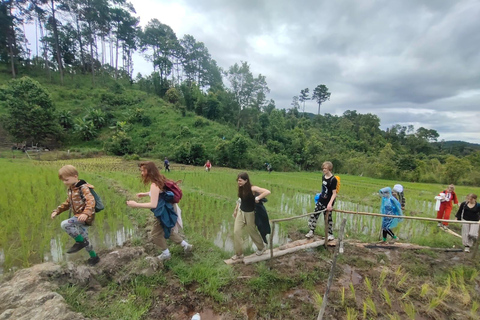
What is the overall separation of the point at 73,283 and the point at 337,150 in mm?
31587

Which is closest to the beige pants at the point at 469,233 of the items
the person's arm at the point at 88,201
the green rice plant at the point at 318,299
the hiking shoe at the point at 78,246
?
the green rice plant at the point at 318,299

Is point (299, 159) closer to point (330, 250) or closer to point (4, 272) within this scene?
point (330, 250)

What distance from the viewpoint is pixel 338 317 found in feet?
8.51

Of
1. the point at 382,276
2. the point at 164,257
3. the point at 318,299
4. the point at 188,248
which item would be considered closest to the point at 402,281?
the point at 382,276

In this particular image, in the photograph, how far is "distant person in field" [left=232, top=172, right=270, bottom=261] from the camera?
10.6 ft

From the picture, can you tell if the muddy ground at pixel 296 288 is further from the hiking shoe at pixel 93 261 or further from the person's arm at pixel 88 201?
the person's arm at pixel 88 201

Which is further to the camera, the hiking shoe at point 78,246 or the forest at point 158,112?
the forest at point 158,112

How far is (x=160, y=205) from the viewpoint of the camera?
3.09 m

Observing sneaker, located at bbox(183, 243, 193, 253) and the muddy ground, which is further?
sneaker, located at bbox(183, 243, 193, 253)

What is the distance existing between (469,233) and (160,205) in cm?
607

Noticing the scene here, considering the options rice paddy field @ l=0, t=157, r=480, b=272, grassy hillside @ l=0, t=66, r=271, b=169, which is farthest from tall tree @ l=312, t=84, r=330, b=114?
rice paddy field @ l=0, t=157, r=480, b=272

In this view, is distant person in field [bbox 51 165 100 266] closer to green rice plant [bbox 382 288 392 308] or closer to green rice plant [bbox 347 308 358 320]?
green rice plant [bbox 347 308 358 320]

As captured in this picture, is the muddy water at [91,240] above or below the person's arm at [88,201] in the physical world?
below

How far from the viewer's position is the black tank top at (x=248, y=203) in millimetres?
3296
